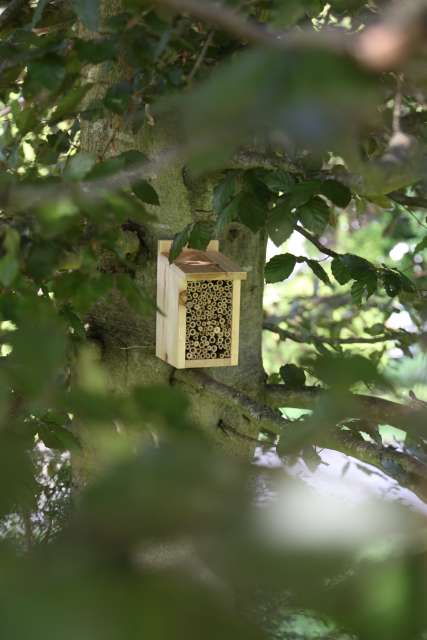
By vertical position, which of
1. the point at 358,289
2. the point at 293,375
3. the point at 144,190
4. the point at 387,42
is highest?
the point at 387,42

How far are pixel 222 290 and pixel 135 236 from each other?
16cm

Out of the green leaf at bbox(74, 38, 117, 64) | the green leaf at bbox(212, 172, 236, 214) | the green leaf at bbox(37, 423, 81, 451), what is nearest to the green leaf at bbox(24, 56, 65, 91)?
the green leaf at bbox(74, 38, 117, 64)

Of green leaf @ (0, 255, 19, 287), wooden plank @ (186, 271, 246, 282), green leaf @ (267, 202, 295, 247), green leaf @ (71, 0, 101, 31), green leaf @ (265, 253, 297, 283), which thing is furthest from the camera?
wooden plank @ (186, 271, 246, 282)

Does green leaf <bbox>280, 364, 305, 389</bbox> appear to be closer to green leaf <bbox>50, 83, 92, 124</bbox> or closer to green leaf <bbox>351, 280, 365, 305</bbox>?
green leaf <bbox>351, 280, 365, 305</bbox>

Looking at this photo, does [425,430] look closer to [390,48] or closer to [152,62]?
[390,48]

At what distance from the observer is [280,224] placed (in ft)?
2.98

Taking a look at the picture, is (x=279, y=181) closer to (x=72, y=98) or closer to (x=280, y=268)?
(x=280, y=268)

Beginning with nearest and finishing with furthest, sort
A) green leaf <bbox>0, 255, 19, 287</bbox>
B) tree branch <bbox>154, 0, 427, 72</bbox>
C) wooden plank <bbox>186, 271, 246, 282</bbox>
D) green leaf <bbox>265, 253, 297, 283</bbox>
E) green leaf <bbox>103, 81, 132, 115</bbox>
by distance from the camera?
tree branch <bbox>154, 0, 427, 72</bbox> → green leaf <bbox>0, 255, 19, 287</bbox> → green leaf <bbox>103, 81, 132, 115</bbox> → green leaf <bbox>265, 253, 297, 283</bbox> → wooden plank <bbox>186, 271, 246, 282</bbox>

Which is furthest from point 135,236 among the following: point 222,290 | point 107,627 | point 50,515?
point 107,627

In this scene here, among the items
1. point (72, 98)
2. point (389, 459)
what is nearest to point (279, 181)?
point (72, 98)

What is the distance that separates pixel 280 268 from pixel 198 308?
239 millimetres

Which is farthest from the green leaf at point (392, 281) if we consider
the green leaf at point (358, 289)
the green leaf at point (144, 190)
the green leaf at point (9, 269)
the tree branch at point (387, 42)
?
the tree branch at point (387, 42)

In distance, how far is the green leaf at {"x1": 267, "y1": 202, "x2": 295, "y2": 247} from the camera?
2.96 ft

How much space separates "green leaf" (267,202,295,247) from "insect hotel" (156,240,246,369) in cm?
30
